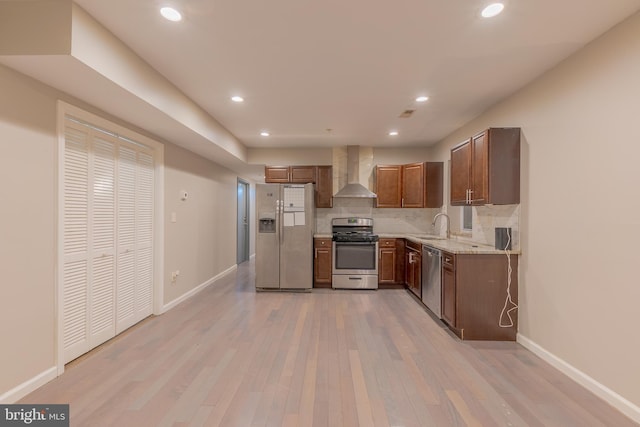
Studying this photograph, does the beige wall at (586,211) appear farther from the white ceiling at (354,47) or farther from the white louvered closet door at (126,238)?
the white louvered closet door at (126,238)

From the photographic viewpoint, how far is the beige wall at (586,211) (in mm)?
1882

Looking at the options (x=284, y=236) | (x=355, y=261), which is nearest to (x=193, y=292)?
(x=284, y=236)

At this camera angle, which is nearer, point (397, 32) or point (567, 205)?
point (397, 32)

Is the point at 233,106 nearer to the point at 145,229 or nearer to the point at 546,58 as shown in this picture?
the point at 145,229

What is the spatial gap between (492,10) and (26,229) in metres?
3.41

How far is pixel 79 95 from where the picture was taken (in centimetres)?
234

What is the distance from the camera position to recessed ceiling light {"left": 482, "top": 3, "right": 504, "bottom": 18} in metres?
1.75

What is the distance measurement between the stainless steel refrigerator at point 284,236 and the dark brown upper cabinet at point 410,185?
1403mm

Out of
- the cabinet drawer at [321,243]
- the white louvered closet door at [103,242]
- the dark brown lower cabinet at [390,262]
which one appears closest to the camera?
the white louvered closet door at [103,242]

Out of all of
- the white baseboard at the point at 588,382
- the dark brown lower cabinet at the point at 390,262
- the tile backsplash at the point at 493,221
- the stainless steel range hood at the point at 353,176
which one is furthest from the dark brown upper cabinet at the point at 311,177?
the white baseboard at the point at 588,382

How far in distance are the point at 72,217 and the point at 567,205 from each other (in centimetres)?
409

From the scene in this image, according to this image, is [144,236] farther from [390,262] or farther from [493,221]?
[493,221]

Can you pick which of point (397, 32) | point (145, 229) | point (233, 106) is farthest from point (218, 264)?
point (397, 32)

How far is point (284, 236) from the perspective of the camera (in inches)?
189
